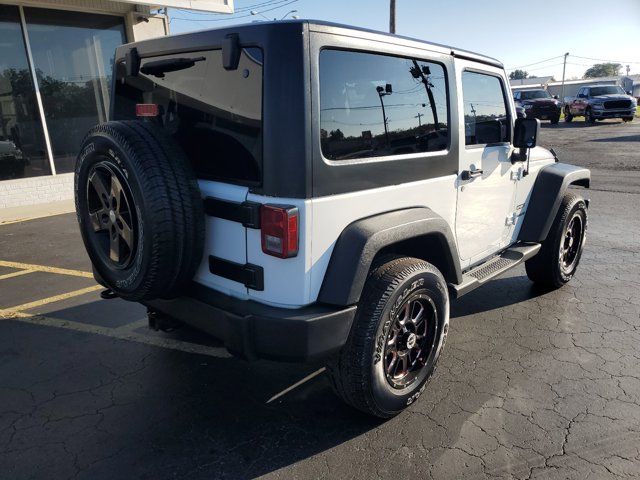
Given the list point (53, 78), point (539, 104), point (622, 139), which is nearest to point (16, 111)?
point (53, 78)

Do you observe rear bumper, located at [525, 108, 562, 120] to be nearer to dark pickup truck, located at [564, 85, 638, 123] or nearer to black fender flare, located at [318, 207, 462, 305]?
dark pickup truck, located at [564, 85, 638, 123]

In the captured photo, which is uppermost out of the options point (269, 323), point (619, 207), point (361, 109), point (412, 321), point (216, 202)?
point (361, 109)

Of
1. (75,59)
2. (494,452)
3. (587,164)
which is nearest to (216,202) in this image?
(494,452)

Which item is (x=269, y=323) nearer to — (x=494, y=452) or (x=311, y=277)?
(x=311, y=277)

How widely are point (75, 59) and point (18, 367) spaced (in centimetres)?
811

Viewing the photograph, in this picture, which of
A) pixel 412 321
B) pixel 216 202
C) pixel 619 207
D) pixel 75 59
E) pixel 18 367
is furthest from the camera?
pixel 75 59

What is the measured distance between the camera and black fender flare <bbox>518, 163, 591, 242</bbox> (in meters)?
4.04

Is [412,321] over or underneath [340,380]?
over

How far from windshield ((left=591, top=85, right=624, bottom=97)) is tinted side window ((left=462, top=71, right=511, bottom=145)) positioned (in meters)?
25.4

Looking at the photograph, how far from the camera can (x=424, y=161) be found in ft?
9.09

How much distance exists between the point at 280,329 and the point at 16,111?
8881 mm

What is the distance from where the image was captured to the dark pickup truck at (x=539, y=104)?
2544 centimetres

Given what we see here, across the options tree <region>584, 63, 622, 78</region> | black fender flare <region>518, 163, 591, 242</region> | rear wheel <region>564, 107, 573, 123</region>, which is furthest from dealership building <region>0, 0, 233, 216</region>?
tree <region>584, 63, 622, 78</region>

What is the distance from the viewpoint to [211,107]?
241 centimetres
